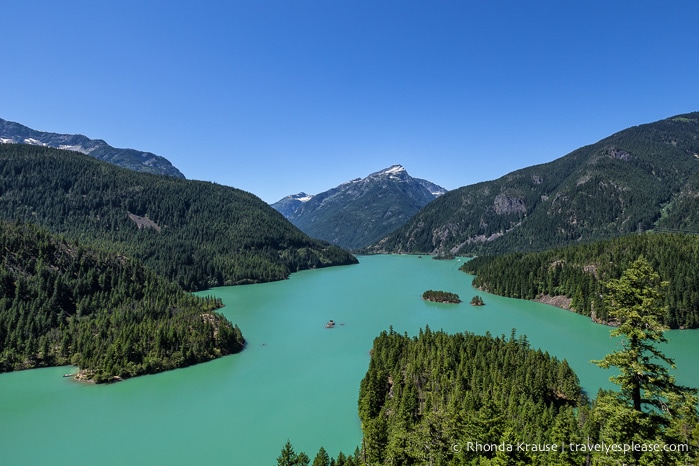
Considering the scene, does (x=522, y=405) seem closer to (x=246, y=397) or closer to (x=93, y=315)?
(x=246, y=397)

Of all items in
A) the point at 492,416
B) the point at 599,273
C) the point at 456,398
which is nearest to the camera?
the point at 492,416

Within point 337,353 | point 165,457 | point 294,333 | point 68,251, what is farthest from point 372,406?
point 68,251

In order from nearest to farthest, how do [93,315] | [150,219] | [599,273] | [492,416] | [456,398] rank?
1. [492,416]
2. [456,398]
3. [93,315]
4. [599,273]
5. [150,219]

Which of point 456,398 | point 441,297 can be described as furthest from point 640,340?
point 441,297

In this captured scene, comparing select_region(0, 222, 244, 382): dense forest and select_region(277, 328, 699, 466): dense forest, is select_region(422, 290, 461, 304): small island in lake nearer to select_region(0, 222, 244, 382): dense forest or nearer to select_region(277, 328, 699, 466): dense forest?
select_region(277, 328, 699, 466): dense forest

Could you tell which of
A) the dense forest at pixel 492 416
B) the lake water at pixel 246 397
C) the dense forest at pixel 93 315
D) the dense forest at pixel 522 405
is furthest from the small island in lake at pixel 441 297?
the dense forest at pixel 93 315

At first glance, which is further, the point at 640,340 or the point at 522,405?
the point at 522,405

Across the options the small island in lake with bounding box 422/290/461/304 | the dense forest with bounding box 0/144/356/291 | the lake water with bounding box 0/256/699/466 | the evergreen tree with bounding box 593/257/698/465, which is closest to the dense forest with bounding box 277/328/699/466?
the evergreen tree with bounding box 593/257/698/465
